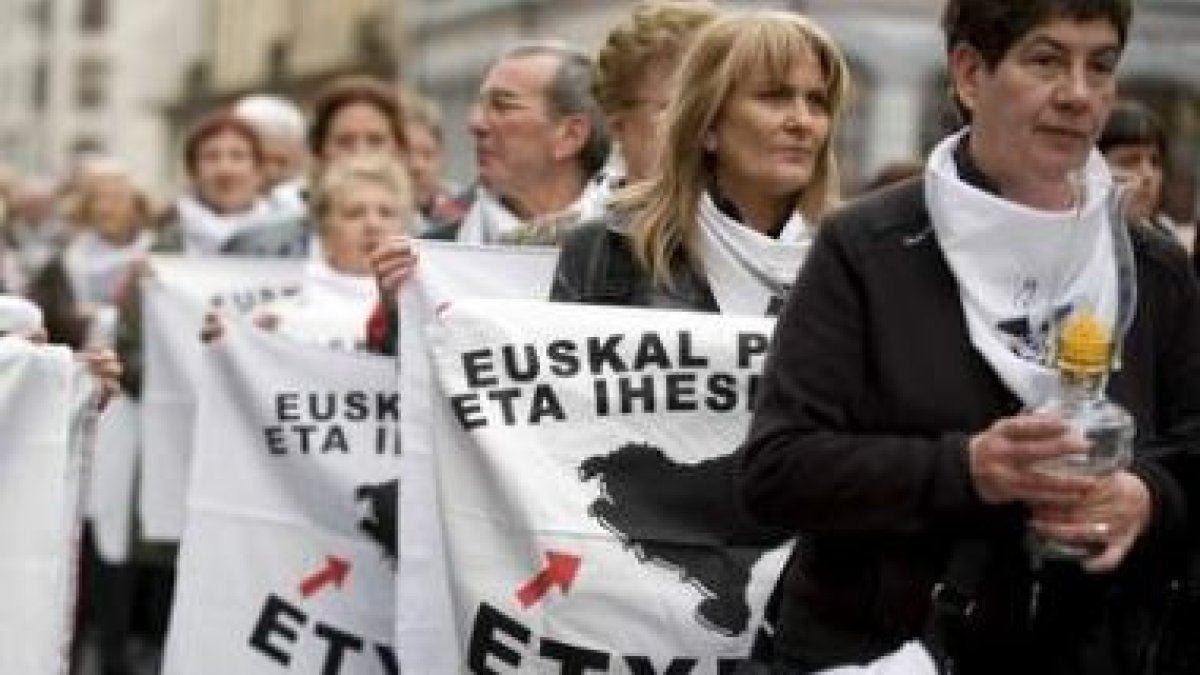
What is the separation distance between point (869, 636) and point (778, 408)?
31cm

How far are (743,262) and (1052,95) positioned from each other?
4.48 feet

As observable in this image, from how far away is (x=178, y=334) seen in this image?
9258 millimetres

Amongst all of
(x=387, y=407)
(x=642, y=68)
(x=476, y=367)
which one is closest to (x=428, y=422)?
(x=476, y=367)

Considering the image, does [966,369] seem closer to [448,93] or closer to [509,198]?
[509,198]

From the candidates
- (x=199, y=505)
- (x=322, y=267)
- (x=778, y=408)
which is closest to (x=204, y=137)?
(x=322, y=267)

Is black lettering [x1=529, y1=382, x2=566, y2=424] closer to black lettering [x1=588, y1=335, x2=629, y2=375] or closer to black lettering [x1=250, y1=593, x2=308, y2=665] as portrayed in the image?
black lettering [x1=588, y1=335, x2=629, y2=375]

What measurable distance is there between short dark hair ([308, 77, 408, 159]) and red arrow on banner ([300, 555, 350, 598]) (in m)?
2.35

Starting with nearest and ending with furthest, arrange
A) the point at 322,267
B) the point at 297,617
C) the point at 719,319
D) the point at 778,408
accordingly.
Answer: the point at 778,408 < the point at 719,319 < the point at 297,617 < the point at 322,267

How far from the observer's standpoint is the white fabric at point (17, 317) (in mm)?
5512

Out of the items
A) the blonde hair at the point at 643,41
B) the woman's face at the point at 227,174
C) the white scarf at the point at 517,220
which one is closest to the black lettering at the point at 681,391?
the white scarf at the point at 517,220

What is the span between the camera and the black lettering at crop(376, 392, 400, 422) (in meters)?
6.66

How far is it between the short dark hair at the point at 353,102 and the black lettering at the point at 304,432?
194 cm

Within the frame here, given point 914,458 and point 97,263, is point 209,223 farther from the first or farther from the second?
point 914,458

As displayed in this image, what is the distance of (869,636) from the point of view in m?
3.67
